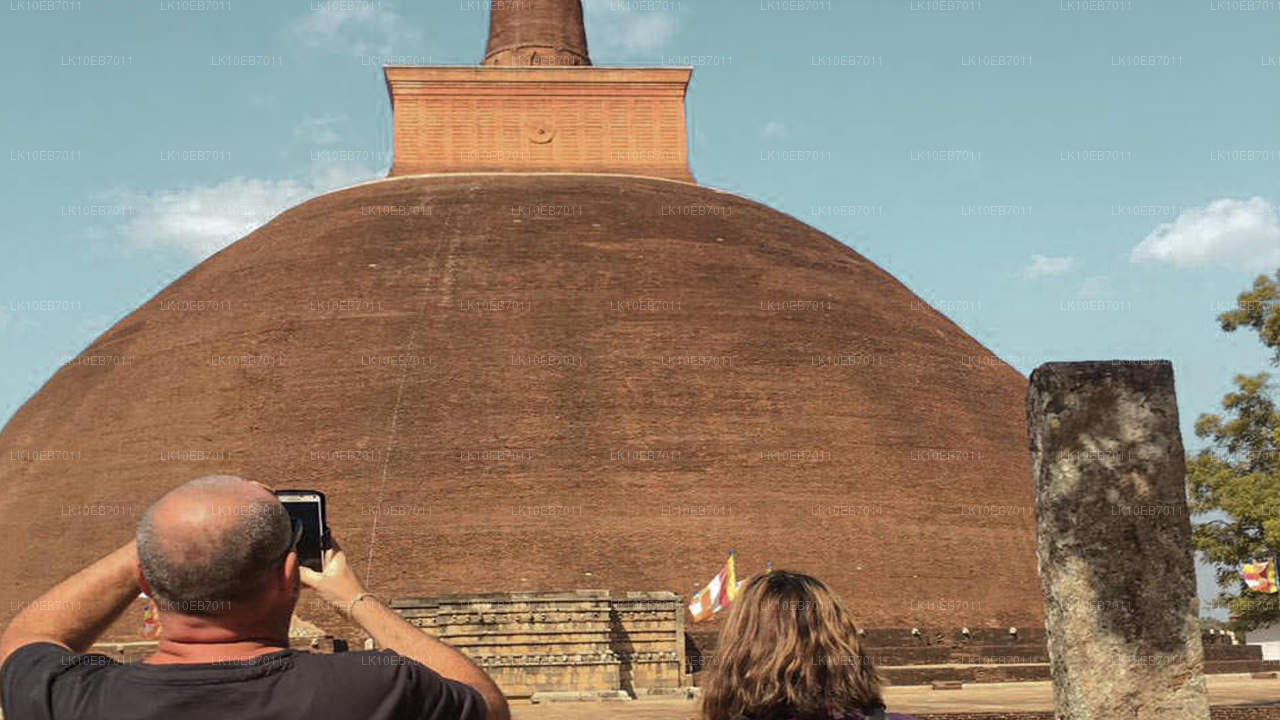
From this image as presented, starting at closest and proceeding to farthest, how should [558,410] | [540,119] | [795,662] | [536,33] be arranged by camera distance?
[795,662], [558,410], [540,119], [536,33]

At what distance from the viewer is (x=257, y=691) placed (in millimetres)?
2223

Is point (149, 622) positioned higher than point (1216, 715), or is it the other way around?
point (149, 622)

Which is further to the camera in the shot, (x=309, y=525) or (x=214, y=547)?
(x=309, y=525)

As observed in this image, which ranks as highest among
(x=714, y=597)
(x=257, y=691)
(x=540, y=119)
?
(x=540, y=119)

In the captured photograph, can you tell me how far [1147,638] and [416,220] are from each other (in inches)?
945

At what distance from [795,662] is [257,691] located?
0.94m

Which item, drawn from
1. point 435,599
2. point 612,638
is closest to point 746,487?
point 612,638

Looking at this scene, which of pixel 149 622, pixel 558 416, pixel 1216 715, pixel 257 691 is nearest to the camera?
pixel 257 691

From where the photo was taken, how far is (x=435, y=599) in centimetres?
2039

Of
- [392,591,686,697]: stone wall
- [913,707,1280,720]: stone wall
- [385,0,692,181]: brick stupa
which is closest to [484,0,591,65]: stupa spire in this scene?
[385,0,692,181]: brick stupa

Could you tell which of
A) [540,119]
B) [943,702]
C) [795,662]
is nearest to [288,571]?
[795,662]

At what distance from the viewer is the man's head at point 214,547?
7.29ft

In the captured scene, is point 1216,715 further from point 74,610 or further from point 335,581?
Result: point 74,610

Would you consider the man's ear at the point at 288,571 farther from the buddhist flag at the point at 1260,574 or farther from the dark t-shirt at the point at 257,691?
the buddhist flag at the point at 1260,574
